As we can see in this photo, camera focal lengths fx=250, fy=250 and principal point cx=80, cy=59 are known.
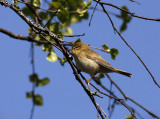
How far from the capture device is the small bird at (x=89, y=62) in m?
5.21

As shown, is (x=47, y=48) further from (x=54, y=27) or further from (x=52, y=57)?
(x=54, y=27)

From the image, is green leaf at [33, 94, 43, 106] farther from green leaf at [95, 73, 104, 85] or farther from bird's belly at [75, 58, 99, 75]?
bird's belly at [75, 58, 99, 75]

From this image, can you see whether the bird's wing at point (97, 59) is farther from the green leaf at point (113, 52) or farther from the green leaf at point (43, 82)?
the green leaf at point (43, 82)

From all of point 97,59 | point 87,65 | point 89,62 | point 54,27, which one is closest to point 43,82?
point 54,27

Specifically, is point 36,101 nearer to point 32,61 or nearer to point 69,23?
point 32,61

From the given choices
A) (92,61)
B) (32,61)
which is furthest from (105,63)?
(32,61)

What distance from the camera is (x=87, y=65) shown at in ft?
17.1

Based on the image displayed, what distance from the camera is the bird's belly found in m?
5.16

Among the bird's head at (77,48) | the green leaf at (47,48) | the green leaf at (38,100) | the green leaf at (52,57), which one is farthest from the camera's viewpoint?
the bird's head at (77,48)

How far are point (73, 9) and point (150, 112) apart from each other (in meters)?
2.17

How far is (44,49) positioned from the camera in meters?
4.09

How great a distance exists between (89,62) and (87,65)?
14cm

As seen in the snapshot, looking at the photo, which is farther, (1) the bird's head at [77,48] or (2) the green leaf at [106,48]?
(1) the bird's head at [77,48]

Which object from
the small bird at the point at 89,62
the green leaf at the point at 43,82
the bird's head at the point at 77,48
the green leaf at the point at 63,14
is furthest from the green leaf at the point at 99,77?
the green leaf at the point at 63,14
